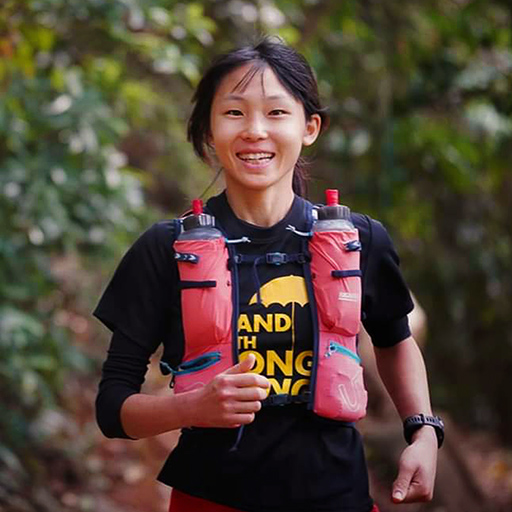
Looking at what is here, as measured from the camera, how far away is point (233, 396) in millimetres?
1889

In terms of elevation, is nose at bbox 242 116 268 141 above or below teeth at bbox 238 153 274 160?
above

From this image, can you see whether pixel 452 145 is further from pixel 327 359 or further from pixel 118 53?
pixel 327 359

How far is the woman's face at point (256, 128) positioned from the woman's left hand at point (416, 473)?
25.4 inches

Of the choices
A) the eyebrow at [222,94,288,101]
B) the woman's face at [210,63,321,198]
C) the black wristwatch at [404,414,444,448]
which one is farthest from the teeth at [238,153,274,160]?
the black wristwatch at [404,414,444,448]

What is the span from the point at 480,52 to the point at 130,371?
5486 mm

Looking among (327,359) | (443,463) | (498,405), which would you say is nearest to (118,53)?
(327,359)

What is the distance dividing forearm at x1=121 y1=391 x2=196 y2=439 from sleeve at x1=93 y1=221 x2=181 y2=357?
0.14 m

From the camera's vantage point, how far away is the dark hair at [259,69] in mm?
2199

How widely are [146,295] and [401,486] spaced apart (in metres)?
0.66

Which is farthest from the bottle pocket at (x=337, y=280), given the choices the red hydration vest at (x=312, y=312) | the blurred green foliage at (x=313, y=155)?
the blurred green foliage at (x=313, y=155)

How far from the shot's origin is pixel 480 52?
7.07m

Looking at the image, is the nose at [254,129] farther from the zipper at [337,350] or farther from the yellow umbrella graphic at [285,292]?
the zipper at [337,350]

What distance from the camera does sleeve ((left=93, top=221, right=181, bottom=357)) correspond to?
2.17 m

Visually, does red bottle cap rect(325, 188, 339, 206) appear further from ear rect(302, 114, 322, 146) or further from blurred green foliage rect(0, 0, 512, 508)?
blurred green foliage rect(0, 0, 512, 508)
